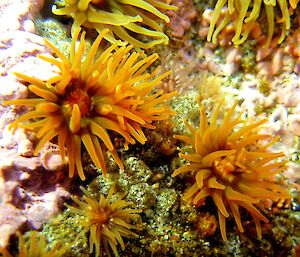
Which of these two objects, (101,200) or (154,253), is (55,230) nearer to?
(101,200)

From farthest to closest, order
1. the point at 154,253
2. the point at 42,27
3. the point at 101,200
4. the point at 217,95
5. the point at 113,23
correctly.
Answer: the point at 217,95 < the point at 42,27 < the point at 113,23 < the point at 154,253 < the point at 101,200

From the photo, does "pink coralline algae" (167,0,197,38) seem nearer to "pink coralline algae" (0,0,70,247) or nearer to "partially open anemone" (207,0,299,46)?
"partially open anemone" (207,0,299,46)

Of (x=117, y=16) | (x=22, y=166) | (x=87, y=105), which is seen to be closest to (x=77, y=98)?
(x=87, y=105)

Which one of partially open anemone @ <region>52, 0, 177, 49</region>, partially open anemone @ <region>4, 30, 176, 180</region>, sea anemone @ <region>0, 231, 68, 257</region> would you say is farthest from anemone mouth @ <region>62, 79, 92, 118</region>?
sea anemone @ <region>0, 231, 68, 257</region>

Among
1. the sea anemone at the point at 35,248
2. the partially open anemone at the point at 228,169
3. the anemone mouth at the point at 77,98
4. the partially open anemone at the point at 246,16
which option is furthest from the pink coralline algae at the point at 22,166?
the partially open anemone at the point at 246,16

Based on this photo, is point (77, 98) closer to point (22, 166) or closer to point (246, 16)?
point (22, 166)

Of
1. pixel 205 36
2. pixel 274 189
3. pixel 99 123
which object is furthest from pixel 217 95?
pixel 99 123

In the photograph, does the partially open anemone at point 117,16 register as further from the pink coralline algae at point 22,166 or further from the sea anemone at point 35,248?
the sea anemone at point 35,248
